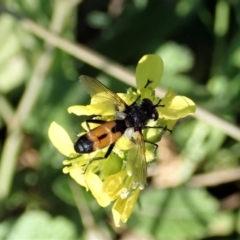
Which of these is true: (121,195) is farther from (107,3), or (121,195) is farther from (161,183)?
(107,3)

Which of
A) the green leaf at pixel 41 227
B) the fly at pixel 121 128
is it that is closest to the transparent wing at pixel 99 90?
the fly at pixel 121 128

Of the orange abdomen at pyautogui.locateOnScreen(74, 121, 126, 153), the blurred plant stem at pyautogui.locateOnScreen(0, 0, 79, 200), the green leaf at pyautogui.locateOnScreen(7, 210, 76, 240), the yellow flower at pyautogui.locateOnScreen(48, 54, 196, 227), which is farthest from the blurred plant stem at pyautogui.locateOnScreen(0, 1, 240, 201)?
the orange abdomen at pyautogui.locateOnScreen(74, 121, 126, 153)

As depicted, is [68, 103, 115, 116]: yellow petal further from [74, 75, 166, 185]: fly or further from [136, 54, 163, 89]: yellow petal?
[136, 54, 163, 89]: yellow petal

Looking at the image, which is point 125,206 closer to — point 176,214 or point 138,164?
point 138,164

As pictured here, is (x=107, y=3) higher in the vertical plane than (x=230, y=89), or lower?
higher

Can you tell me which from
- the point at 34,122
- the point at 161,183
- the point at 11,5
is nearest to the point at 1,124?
the point at 34,122

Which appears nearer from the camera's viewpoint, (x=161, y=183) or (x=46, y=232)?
(x=46, y=232)
